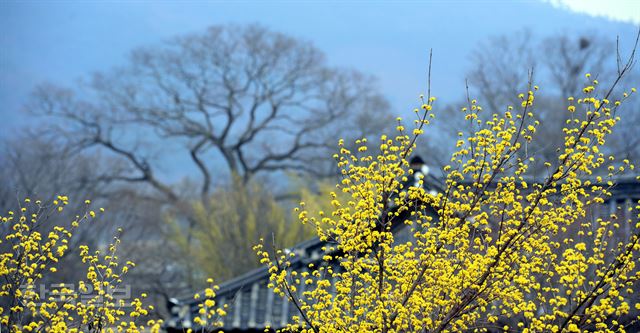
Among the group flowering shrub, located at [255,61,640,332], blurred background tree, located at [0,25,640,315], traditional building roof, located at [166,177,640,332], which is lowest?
flowering shrub, located at [255,61,640,332]

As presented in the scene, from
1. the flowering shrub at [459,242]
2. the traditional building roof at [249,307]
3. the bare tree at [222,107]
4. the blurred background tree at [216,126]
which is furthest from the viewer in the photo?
the bare tree at [222,107]

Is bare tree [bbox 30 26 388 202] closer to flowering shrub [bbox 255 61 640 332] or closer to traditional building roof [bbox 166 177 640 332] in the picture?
traditional building roof [bbox 166 177 640 332]

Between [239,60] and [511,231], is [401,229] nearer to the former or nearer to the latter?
[511,231]

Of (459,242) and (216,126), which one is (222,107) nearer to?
(216,126)

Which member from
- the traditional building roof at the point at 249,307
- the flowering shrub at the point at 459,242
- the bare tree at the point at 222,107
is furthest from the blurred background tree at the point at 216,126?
the flowering shrub at the point at 459,242

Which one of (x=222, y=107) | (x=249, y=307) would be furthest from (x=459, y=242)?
(x=222, y=107)

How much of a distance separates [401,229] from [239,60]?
3798cm

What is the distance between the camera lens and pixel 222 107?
44.3 metres

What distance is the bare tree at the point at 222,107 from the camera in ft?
136

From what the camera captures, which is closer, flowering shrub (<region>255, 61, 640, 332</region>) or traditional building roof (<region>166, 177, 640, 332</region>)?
flowering shrub (<region>255, 61, 640, 332</region>)

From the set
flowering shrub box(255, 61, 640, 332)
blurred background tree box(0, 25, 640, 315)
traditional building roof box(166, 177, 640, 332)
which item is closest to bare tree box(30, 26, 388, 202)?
blurred background tree box(0, 25, 640, 315)

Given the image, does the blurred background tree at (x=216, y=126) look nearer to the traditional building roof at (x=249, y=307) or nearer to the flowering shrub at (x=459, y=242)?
the traditional building roof at (x=249, y=307)

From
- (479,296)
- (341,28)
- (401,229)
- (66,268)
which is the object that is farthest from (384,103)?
(341,28)

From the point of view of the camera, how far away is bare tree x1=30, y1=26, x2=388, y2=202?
41375 mm
